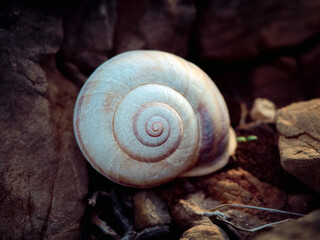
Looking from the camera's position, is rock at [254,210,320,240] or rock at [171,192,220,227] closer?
rock at [254,210,320,240]

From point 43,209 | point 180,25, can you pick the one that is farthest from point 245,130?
point 43,209

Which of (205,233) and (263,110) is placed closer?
(205,233)

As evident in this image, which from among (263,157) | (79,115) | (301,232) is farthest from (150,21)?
(301,232)

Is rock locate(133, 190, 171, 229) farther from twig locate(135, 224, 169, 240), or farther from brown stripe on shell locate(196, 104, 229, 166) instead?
brown stripe on shell locate(196, 104, 229, 166)

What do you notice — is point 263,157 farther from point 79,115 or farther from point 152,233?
point 79,115

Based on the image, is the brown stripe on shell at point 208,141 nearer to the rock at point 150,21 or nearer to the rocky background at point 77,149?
the rocky background at point 77,149

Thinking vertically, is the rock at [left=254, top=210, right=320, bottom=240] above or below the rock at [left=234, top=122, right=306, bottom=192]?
above

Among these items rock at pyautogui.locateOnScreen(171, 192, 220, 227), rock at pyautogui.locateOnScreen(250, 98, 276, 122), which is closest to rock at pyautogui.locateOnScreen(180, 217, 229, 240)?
rock at pyautogui.locateOnScreen(171, 192, 220, 227)
